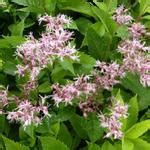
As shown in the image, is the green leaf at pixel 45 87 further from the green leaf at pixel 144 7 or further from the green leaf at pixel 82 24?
the green leaf at pixel 144 7

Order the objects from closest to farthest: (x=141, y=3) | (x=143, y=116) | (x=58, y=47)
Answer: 1. (x=58, y=47)
2. (x=143, y=116)
3. (x=141, y=3)

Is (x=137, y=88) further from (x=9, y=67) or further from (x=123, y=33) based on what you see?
(x=9, y=67)

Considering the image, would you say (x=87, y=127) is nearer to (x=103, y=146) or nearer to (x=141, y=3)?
(x=103, y=146)

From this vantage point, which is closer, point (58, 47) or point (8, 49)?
point (58, 47)

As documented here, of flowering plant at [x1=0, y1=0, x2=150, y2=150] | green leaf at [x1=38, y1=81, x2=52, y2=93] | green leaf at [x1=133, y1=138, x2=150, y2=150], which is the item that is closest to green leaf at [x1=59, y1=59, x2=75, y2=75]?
flowering plant at [x1=0, y1=0, x2=150, y2=150]

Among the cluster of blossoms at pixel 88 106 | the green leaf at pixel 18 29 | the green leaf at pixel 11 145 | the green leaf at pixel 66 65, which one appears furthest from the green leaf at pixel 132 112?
the green leaf at pixel 18 29

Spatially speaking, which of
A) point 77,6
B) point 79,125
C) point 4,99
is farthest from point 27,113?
point 77,6

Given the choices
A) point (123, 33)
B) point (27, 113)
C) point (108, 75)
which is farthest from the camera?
point (123, 33)

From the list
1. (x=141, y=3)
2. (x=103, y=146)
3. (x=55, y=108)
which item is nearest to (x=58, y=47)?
(x=55, y=108)
